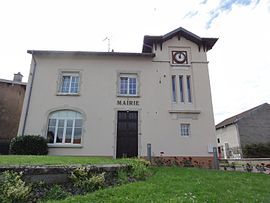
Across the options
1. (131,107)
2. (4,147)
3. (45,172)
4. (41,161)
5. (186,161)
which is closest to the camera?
(45,172)

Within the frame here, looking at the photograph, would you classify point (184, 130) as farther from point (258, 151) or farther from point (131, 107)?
point (258, 151)

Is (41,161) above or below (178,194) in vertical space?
above

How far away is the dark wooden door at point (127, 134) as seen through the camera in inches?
Result: 497

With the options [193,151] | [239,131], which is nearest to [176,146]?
[193,151]

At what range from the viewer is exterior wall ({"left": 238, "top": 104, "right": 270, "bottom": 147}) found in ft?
81.4

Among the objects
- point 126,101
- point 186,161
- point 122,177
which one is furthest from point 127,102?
point 122,177

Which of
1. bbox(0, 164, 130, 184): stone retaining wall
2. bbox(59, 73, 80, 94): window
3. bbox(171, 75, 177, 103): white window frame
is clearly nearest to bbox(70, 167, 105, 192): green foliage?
bbox(0, 164, 130, 184): stone retaining wall

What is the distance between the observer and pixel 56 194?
4387 mm

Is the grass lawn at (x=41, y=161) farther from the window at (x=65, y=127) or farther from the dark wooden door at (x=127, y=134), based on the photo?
the dark wooden door at (x=127, y=134)

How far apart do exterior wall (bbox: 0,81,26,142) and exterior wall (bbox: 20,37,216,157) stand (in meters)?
8.69

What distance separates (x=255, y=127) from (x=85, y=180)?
26321mm

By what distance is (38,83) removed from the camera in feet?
44.3

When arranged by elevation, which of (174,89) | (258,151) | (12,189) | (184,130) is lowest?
(12,189)

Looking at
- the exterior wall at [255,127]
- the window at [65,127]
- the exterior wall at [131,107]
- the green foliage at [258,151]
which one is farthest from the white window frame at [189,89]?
the exterior wall at [255,127]
